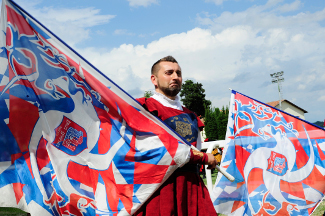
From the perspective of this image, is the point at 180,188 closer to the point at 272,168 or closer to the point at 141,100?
the point at 141,100

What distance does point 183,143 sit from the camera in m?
2.83

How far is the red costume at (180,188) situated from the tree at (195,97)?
47.7 metres

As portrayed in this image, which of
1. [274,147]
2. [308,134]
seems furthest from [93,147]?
[308,134]

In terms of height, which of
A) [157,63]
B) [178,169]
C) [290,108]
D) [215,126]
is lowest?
[178,169]

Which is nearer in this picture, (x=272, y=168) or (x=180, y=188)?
(x=180, y=188)

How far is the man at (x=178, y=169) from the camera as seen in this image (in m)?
2.76

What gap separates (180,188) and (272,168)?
7.19ft

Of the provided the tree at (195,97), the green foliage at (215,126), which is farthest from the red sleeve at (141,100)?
the tree at (195,97)

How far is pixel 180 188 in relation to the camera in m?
2.80

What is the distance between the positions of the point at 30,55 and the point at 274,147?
328cm

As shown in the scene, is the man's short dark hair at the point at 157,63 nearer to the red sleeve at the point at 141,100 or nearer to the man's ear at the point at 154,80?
the man's ear at the point at 154,80

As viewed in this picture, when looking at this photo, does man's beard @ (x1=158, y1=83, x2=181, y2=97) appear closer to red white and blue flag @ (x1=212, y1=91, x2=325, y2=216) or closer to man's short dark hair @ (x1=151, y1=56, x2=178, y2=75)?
man's short dark hair @ (x1=151, y1=56, x2=178, y2=75)

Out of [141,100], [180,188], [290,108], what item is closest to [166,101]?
[141,100]

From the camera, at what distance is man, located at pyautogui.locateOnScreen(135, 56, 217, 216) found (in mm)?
2764
